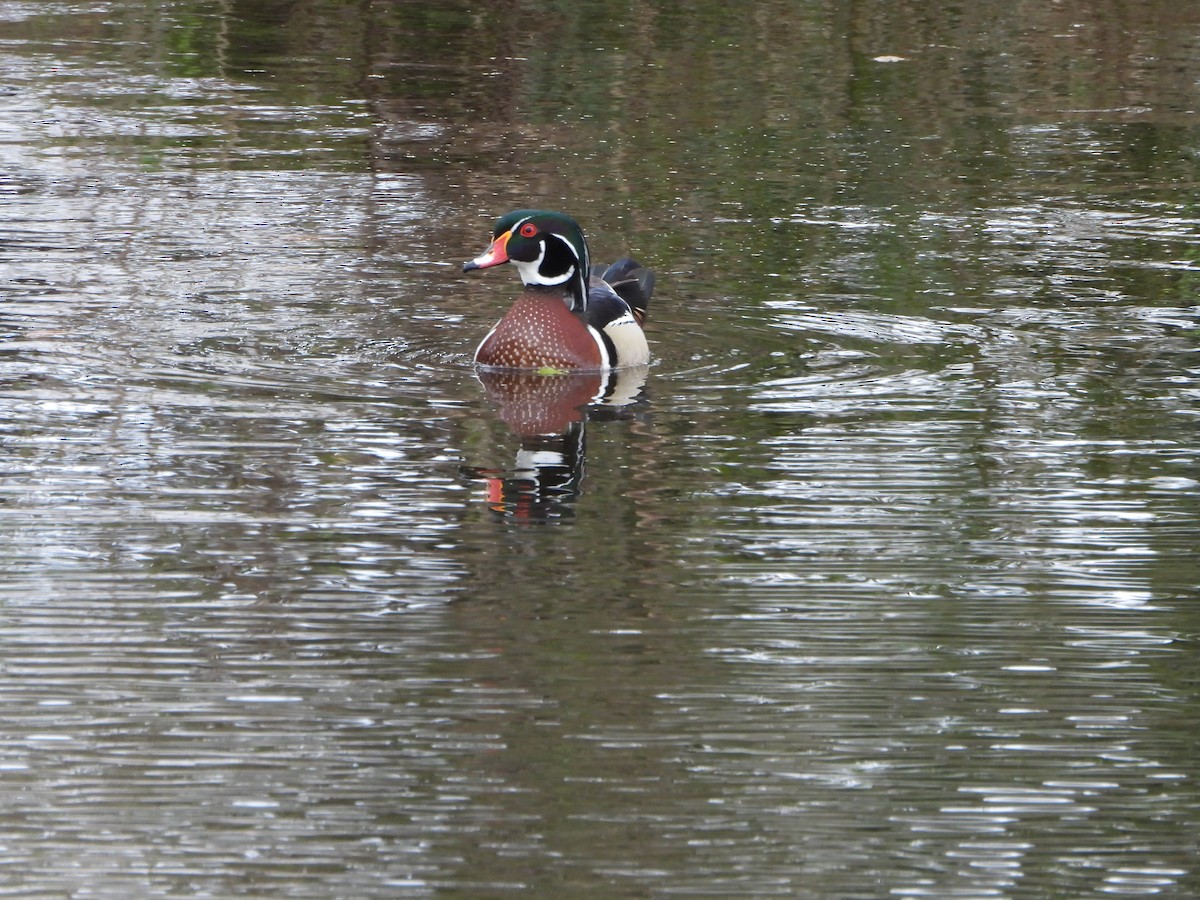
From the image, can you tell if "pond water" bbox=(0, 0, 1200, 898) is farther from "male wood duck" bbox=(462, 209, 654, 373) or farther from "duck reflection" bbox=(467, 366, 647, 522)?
"male wood duck" bbox=(462, 209, 654, 373)

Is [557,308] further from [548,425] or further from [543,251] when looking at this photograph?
[548,425]

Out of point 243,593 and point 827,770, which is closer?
point 827,770

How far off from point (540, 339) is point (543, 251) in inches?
20.2

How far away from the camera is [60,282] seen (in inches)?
418

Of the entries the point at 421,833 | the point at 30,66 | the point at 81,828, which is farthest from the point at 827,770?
the point at 30,66

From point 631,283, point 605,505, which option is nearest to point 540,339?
point 631,283

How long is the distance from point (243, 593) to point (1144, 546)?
104 inches

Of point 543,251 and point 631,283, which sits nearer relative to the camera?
point 543,251

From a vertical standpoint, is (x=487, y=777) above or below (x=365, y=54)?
below

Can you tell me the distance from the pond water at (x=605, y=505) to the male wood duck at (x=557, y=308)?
221 millimetres

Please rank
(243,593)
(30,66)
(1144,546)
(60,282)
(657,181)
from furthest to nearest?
(30,66)
(657,181)
(60,282)
(1144,546)
(243,593)

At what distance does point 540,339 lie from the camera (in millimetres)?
9570

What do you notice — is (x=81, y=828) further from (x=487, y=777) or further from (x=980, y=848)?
(x=980, y=848)

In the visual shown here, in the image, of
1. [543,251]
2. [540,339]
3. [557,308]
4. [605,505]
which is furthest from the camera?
[543,251]
